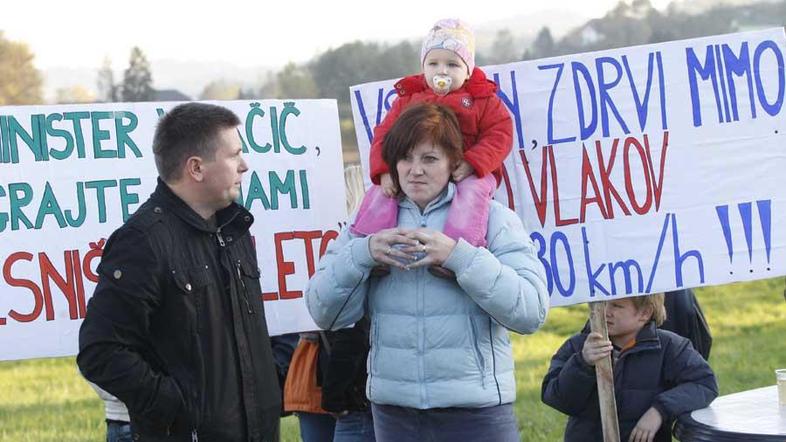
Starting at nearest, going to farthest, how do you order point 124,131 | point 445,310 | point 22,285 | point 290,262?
1. point 445,310
2. point 22,285
3. point 124,131
4. point 290,262

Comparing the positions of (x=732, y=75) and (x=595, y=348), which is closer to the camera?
(x=595, y=348)

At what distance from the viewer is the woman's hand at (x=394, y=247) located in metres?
4.19

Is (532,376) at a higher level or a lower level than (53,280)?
lower

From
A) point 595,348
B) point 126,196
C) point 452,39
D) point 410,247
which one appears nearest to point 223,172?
point 410,247

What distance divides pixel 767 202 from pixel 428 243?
1.76 meters

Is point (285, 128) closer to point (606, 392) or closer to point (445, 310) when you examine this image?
point (445, 310)

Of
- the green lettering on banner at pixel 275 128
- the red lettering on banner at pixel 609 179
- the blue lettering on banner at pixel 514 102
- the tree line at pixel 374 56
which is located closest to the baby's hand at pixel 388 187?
the blue lettering on banner at pixel 514 102

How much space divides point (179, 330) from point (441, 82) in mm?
1316

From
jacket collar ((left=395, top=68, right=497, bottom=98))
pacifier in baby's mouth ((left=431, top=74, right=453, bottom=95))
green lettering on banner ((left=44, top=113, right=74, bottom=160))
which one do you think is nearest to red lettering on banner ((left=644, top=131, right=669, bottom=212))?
jacket collar ((left=395, top=68, right=497, bottom=98))

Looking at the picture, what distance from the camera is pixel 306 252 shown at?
535 cm

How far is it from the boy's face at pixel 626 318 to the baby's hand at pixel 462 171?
1126 mm

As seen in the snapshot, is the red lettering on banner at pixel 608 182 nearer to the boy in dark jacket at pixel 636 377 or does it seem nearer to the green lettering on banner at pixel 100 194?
the boy in dark jacket at pixel 636 377

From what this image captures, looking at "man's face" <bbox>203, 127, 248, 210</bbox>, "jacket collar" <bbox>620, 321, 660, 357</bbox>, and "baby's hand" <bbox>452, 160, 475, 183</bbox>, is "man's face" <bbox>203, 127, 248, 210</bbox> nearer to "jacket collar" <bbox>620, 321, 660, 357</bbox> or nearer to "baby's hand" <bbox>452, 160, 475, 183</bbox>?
"baby's hand" <bbox>452, 160, 475, 183</bbox>

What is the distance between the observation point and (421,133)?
14.0ft
